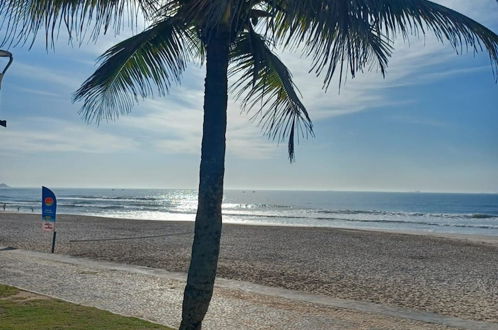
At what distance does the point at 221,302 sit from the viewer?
9.23 m

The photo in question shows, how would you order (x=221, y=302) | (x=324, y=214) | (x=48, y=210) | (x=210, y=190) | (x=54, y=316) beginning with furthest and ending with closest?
(x=324, y=214) → (x=48, y=210) → (x=221, y=302) → (x=54, y=316) → (x=210, y=190)

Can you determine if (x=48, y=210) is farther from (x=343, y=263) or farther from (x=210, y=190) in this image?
(x=210, y=190)

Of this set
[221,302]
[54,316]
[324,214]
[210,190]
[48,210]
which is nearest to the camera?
[210,190]

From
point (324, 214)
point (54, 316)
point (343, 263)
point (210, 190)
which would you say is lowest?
point (343, 263)

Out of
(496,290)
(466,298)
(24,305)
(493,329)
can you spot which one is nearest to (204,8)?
(24,305)

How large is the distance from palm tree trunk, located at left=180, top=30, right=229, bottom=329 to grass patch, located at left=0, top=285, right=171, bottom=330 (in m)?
3.12

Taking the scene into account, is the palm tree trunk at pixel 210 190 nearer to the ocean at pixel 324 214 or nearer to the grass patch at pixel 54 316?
the grass patch at pixel 54 316

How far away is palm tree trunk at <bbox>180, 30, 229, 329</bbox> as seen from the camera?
366 cm

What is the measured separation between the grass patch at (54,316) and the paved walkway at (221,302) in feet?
2.20

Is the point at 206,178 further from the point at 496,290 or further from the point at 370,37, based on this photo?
the point at 496,290

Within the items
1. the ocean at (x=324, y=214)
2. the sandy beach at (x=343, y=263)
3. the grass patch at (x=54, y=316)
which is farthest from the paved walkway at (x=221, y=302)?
the ocean at (x=324, y=214)

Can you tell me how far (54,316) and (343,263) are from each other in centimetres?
1144

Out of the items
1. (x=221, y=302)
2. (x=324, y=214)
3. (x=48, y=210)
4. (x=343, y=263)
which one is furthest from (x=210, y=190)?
(x=324, y=214)

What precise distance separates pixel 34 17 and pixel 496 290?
12.4 metres
